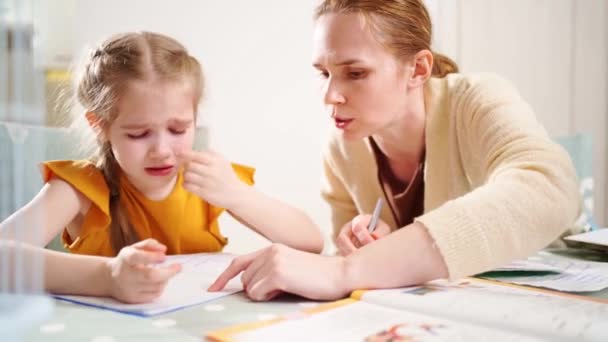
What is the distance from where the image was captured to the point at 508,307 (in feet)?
1.91

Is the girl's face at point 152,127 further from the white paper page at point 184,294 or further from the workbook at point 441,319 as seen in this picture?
the workbook at point 441,319

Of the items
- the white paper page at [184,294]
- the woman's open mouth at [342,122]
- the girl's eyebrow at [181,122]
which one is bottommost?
the white paper page at [184,294]

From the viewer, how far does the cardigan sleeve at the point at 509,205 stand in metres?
0.66

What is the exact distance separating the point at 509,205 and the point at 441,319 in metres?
0.20

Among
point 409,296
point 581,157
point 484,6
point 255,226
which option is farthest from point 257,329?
point 484,6

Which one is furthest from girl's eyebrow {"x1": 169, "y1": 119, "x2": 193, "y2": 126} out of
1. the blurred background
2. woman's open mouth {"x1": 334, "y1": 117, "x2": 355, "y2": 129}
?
the blurred background

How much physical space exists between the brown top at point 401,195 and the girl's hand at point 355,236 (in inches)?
8.4

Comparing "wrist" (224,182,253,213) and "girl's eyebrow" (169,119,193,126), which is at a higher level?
"girl's eyebrow" (169,119,193,126)

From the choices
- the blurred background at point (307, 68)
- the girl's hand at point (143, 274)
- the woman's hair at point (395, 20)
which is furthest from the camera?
the blurred background at point (307, 68)

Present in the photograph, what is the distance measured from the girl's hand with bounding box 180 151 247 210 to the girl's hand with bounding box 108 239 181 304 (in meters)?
0.23

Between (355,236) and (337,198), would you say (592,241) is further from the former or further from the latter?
(337,198)

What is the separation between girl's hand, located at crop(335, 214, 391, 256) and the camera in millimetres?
841

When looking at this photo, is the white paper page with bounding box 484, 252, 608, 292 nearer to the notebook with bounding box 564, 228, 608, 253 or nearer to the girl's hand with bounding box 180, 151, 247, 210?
the notebook with bounding box 564, 228, 608, 253

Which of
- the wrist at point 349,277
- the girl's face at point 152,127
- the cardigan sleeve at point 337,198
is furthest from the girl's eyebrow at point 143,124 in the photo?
the cardigan sleeve at point 337,198
